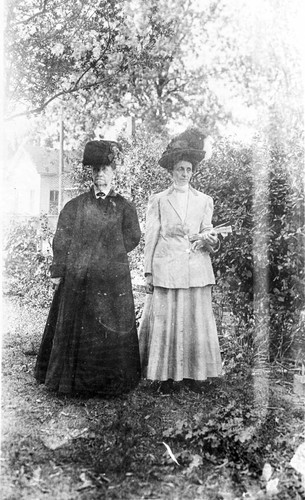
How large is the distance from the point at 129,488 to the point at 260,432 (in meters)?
1.20

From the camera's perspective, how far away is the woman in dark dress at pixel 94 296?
3986 mm

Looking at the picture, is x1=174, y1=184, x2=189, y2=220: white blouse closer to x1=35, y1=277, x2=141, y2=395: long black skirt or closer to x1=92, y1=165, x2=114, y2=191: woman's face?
x1=92, y1=165, x2=114, y2=191: woman's face

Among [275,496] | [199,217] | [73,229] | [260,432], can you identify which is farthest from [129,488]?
[199,217]

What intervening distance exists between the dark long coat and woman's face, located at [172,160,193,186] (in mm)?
561

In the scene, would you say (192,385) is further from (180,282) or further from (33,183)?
(33,183)

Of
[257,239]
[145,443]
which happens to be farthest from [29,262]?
[145,443]

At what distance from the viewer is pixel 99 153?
4070 mm

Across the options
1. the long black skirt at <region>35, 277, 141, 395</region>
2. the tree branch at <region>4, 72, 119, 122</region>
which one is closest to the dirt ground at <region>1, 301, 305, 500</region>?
the long black skirt at <region>35, 277, 141, 395</region>

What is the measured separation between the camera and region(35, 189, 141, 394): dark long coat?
3.98 metres

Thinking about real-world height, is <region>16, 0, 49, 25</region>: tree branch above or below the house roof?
above

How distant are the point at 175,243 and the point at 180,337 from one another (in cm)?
83

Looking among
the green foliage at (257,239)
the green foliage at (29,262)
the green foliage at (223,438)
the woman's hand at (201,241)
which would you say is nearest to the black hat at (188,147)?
the woman's hand at (201,241)

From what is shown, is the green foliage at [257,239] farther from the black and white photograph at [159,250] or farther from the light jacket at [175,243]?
the light jacket at [175,243]

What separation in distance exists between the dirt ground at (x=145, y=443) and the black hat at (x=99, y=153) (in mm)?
1979
